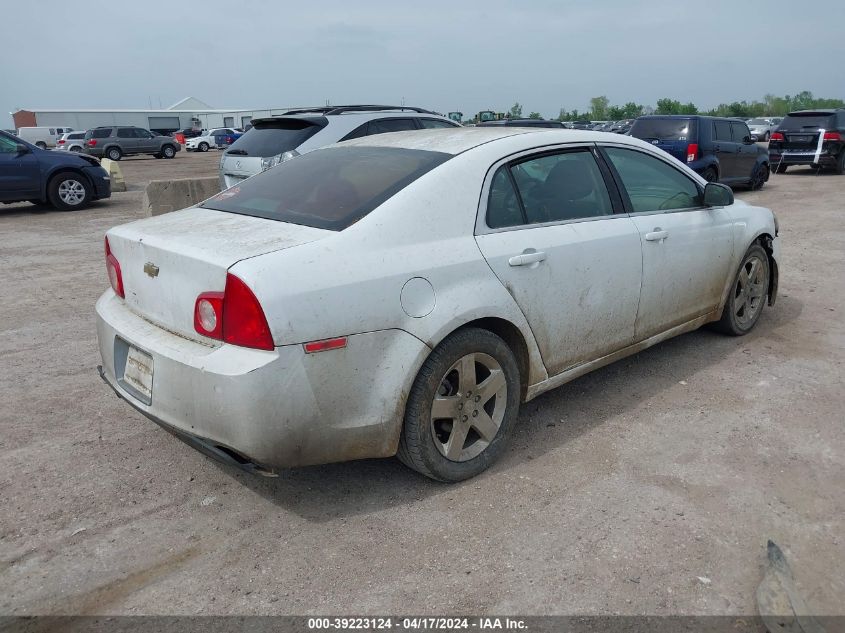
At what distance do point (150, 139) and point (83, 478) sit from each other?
118 feet

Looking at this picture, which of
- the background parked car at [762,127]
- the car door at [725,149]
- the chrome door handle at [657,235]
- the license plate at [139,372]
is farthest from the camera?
the background parked car at [762,127]

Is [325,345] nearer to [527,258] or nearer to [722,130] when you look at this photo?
[527,258]

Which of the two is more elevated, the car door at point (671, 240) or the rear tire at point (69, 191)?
the car door at point (671, 240)

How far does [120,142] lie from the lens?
3444 cm

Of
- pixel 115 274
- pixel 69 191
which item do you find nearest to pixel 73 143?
pixel 69 191

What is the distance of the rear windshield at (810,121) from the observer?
17.4 m

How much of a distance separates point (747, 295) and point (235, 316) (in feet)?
13.3

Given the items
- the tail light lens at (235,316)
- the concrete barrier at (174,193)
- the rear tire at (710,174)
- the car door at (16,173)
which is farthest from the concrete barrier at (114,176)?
the tail light lens at (235,316)

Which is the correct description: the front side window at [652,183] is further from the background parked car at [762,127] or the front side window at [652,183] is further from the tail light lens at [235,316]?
the background parked car at [762,127]

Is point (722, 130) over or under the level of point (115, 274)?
over

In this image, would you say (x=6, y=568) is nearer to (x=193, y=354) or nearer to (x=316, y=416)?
(x=193, y=354)

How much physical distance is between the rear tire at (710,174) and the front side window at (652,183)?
9.18 metres

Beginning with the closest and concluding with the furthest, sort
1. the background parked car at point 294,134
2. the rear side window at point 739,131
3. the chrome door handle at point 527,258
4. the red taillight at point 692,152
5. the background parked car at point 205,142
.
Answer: the chrome door handle at point 527,258 < the background parked car at point 294,134 < the red taillight at point 692,152 < the rear side window at point 739,131 < the background parked car at point 205,142

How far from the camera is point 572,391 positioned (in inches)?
171
